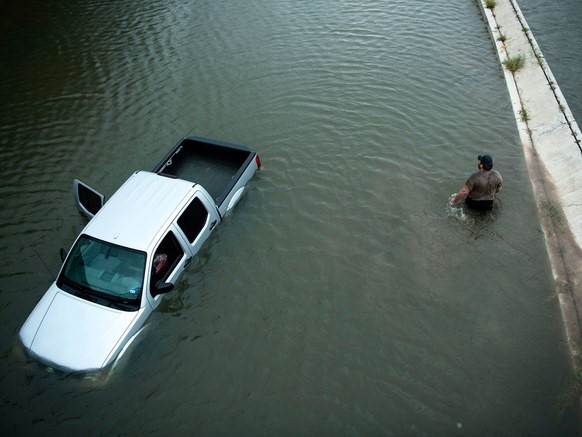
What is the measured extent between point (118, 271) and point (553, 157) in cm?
985

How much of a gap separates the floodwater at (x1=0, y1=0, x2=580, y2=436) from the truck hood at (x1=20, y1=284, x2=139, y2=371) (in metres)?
0.47

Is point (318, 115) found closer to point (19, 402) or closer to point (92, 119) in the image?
point (92, 119)

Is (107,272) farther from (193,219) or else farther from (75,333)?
(193,219)

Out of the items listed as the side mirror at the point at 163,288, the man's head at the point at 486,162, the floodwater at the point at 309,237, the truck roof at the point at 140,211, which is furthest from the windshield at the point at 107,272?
the man's head at the point at 486,162

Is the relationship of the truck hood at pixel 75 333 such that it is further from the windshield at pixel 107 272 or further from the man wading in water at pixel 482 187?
the man wading in water at pixel 482 187

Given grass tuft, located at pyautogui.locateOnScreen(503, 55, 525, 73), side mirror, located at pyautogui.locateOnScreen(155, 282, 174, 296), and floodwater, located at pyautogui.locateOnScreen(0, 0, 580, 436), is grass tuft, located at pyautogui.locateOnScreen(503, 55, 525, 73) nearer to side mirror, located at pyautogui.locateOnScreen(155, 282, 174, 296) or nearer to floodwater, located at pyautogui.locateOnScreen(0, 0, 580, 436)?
floodwater, located at pyautogui.locateOnScreen(0, 0, 580, 436)

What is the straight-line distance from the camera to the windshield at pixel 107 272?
6469 millimetres

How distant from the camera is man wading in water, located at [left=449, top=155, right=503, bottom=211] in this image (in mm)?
7773

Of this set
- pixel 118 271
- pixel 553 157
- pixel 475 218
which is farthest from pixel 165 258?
pixel 553 157

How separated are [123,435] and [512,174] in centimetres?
944

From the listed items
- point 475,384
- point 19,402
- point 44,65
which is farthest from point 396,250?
point 44,65

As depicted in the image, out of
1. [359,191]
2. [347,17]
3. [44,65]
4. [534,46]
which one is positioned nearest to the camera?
[359,191]

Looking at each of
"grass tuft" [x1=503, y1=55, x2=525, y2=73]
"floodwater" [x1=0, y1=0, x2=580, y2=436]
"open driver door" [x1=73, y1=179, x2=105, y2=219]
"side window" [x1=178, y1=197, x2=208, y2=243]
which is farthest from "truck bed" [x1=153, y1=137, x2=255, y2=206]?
"grass tuft" [x1=503, y1=55, x2=525, y2=73]

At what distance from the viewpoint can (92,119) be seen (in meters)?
12.1
